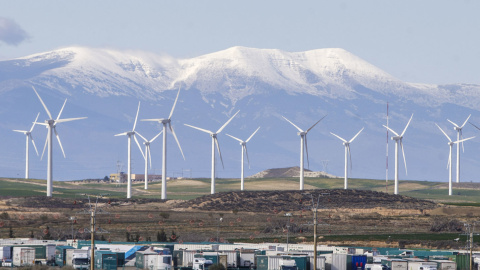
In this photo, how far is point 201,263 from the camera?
4301 inches

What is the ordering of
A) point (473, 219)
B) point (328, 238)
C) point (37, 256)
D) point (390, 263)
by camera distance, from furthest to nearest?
point (473, 219), point (328, 238), point (37, 256), point (390, 263)

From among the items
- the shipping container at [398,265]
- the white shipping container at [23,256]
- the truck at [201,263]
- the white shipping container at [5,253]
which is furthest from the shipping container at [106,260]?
the shipping container at [398,265]

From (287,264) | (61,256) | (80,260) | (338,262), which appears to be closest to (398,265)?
(338,262)

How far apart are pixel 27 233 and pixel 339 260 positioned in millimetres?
62277

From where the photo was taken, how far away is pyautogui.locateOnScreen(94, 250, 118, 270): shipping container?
111188 millimetres

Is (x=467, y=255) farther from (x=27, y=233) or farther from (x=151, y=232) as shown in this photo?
(x=27, y=233)

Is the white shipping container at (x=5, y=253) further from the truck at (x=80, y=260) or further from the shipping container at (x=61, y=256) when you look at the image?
the truck at (x=80, y=260)

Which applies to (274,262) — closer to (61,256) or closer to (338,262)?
(338,262)

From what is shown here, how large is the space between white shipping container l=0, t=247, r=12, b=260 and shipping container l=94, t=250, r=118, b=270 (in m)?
10.0

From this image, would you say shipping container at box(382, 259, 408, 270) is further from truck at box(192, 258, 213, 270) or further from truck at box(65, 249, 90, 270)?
truck at box(65, 249, 90, 270)

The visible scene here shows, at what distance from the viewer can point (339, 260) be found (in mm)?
111062

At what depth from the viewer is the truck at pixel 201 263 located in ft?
358

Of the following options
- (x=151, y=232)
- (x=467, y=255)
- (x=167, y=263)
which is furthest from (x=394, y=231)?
(x=167, y=263)

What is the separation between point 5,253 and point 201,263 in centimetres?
2253
